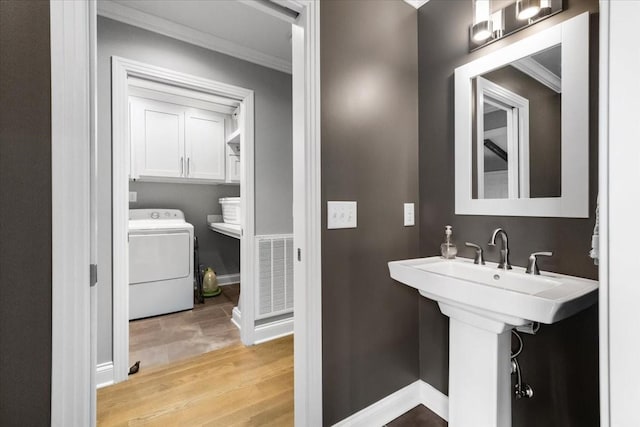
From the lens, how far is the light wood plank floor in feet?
5.11

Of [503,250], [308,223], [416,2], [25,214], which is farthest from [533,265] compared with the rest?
[25,214]

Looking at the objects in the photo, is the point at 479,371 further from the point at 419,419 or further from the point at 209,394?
the point at 209,394

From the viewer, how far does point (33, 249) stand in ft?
2.68

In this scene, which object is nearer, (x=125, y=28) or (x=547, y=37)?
(x=547, y=37)

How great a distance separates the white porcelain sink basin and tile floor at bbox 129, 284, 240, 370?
6.22 ft

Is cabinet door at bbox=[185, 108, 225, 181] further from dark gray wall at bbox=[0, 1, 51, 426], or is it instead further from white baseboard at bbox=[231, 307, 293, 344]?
dark gray wall at bbox=[0, 1, 51, 426]

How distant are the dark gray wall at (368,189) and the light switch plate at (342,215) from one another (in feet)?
0.09

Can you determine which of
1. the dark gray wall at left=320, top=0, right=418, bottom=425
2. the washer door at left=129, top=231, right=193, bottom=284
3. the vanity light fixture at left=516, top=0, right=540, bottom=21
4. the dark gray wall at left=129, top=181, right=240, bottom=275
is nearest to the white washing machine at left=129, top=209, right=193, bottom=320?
the washer door at left=129, top=231, right=193, bottom=284

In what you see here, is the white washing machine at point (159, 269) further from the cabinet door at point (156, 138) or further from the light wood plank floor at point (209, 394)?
the light wood plank floor at point (209, 394)

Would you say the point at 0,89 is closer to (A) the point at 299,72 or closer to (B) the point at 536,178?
(A) the point at 299,72

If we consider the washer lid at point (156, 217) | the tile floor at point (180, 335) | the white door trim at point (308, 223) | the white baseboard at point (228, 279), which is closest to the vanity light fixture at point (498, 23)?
the white door trim at point (308, 223)

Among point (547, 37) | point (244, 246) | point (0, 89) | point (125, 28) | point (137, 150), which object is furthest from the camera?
point (137, 150)
